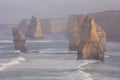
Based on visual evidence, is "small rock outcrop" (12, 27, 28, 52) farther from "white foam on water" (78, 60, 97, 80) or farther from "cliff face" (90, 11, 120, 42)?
"cliff face" (90, 11, 120, 42)

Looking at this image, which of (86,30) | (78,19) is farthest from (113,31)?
(86,30)

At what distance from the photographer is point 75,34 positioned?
82.5 m

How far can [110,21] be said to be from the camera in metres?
157

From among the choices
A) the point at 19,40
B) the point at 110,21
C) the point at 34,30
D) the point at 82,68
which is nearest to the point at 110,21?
the point at 110,21

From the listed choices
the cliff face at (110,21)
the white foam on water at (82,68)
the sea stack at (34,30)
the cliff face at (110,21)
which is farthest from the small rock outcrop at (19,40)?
the sea stack at (34,30)

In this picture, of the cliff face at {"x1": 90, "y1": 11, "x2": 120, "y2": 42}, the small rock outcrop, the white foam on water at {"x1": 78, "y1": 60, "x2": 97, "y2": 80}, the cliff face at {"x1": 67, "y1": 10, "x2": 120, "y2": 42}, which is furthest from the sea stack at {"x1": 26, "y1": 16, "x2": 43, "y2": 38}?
the white foam on water at {"x1": 78, "y1": 60, "x2": 97, "y2": 80}

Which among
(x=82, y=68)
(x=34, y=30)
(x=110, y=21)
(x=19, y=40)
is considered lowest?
(x=34, y=30)

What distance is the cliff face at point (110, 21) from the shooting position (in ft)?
481

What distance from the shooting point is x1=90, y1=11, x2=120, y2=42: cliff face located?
146750mm

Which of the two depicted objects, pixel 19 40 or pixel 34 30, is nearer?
pixel 19 40

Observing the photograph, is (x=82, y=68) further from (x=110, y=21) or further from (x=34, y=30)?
(x=110, y=21)

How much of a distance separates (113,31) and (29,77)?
108m

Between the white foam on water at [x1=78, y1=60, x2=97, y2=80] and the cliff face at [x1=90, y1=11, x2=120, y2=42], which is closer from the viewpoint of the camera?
the white foam on water at [x1=78, y1=60, x2=97, y2=80]

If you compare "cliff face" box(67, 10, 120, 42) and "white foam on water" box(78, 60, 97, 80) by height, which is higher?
"white foam on water" box(78, 60, 97, 80)
